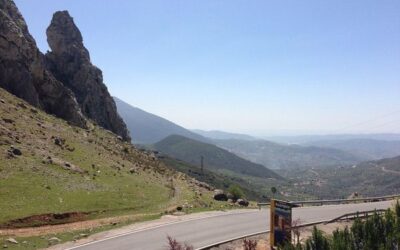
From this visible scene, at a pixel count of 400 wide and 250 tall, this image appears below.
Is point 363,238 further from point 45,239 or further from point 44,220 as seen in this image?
point 44,220

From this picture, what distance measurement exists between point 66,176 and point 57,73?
195ft

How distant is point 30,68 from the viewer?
256 feet

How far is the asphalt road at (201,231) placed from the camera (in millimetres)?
27969

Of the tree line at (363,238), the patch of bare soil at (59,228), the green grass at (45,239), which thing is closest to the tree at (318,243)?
the tree line at (363,238)

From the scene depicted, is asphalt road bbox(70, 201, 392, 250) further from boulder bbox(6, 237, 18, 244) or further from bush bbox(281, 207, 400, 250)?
bush bbox(281, 207, 400, 250)

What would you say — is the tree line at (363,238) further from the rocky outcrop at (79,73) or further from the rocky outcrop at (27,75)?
the rocky outcrop at (79,73)

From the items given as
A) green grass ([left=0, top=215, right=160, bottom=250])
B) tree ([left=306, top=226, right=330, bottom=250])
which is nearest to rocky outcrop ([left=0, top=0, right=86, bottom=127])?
green grass ([left=0, top=215, right=160, bottom=250])

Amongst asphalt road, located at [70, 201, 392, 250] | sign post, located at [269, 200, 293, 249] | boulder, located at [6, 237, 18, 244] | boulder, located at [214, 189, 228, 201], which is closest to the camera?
sign post, located at [269, 200, 293, 249]

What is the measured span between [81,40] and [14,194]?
79551 mm

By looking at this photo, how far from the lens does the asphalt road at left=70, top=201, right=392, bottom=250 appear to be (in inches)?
1101

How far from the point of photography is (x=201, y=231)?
3288cm

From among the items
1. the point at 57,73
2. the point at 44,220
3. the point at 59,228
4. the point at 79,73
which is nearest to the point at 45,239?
the point at 59,228

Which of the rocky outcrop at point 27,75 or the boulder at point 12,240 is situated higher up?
the rocky outcrop at point 27,75

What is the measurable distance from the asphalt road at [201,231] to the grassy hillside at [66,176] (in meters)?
9.13
